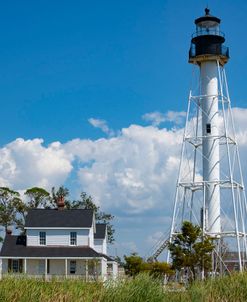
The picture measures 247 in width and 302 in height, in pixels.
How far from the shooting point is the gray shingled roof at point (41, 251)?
55750 mm

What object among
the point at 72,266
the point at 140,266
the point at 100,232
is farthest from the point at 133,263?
the point at 100,232

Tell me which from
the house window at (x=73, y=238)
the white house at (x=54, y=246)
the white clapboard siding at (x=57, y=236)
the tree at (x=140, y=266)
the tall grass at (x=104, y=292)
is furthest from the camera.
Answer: the house window at (x=73, y=238)

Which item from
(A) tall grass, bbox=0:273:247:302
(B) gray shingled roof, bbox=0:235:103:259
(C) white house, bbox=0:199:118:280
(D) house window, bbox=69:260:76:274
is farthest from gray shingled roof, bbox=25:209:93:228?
(A) tall grass, bbox=0:273:247:302

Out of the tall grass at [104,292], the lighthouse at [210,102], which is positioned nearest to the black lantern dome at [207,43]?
the lighthouse at [210,102]

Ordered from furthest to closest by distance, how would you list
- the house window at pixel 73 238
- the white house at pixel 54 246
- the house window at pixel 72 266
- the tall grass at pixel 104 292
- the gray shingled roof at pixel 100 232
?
the gray shingled roof at pixel 100 232, the house window at pixel 73 238, the house window at pixel 72 266, the white house at pixel 54 246, the tall grass at pixel 104 292

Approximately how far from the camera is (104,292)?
2278 centimetres

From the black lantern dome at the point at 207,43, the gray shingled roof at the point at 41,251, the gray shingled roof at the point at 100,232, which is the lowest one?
the gray shingled roof at the point at 41,251

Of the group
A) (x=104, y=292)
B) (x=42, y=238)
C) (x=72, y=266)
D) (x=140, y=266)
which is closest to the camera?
(x=104, y=292)

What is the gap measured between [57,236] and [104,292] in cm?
3546

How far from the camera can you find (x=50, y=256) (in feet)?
182

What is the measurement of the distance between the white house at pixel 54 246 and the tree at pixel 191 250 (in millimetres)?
7847

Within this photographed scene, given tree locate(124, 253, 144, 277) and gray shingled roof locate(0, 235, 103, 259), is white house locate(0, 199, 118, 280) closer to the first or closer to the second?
gray shingled roof locate(0, 235, 103, 259)

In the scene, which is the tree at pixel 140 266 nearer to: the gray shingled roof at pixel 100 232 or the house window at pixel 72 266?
the house window at pixel 72 266

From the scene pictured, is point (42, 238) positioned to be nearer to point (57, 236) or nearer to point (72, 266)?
point (57, 236)
